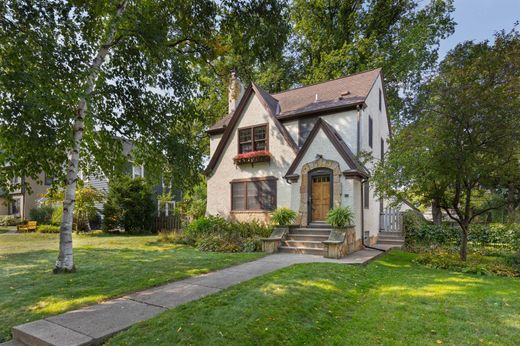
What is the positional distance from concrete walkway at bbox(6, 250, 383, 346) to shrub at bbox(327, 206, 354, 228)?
4.48 meters

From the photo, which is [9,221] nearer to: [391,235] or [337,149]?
[337,149]

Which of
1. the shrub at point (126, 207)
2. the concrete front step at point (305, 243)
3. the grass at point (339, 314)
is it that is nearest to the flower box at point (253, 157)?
the concrete front step at point (305, 243)

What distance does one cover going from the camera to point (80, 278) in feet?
21.9

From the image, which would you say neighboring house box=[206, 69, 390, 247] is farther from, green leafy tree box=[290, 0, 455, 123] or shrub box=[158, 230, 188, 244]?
green leafy tree box=[290, 0, 455, 123]

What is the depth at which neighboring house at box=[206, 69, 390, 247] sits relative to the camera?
1233cm

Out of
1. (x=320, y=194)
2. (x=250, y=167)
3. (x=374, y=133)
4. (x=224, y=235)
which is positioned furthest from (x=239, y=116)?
(x=374, y=133)

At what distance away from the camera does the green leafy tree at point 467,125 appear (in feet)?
27.7

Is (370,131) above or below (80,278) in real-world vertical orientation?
above

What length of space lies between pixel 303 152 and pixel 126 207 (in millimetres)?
12844

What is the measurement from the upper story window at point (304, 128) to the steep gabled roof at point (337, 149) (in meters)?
1.49

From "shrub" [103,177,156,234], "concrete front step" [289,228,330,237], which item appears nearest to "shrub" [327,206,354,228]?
"concrete front step" [289,228,330,237]

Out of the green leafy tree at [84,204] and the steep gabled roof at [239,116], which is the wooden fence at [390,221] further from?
the green leafy tree at [84,204]

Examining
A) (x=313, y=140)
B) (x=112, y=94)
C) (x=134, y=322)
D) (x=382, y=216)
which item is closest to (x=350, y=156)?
(x=313, y=140)

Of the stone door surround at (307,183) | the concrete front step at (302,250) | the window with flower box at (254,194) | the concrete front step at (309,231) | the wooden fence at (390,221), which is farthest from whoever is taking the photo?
the wooden fence at (390,221)
